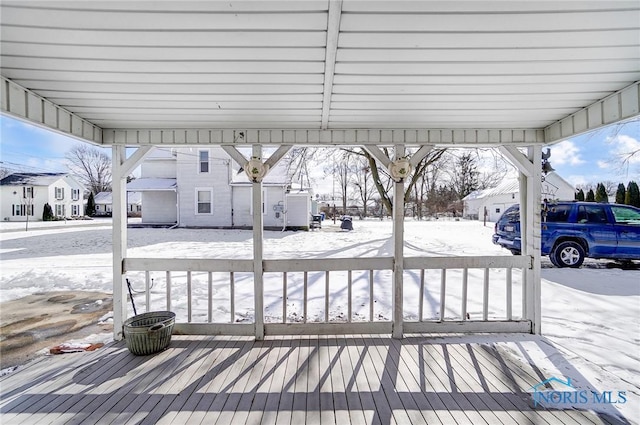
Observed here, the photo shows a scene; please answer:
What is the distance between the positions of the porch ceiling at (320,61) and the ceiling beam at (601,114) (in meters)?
0.01

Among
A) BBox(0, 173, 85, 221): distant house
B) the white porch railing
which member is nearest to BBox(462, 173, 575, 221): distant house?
the white porch railing

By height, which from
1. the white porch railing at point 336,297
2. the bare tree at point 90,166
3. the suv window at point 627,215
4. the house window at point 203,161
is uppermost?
the bare tree at point 90,166

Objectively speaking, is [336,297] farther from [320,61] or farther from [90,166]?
[90,166]

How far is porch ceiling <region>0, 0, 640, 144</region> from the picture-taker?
1460mm

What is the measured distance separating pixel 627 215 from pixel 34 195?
34907 mm

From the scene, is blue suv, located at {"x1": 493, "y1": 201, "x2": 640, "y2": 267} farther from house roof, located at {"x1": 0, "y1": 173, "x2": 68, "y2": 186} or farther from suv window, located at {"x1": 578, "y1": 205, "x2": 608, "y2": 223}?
house roof, located at {"x1": 0, "y1": 173, "x2": 68, "y2": 186}

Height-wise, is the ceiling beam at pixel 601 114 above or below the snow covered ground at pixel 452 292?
above

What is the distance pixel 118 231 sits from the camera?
3266 mm

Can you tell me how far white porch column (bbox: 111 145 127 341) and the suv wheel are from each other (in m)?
8.26

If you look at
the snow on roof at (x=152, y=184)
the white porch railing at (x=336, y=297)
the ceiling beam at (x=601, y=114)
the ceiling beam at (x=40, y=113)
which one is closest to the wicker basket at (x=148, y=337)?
the white porch railing at (x=336, y=297)

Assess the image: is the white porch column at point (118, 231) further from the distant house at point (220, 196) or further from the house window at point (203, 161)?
the house window at point (203, 161)

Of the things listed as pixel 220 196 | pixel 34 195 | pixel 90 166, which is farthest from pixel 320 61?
pixel 90 166

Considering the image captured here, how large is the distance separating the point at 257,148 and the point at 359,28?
195 cm

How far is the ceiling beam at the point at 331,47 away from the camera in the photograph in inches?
55.7
